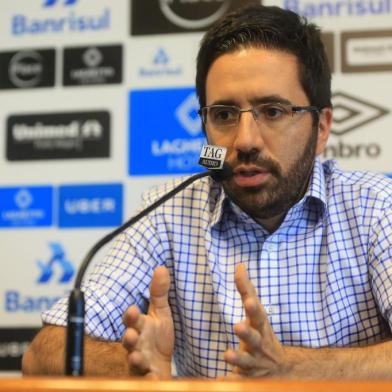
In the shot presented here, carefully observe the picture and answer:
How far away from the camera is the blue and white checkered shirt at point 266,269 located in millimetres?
1429

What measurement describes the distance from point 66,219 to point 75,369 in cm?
150

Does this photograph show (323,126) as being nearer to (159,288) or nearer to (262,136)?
(262,136)

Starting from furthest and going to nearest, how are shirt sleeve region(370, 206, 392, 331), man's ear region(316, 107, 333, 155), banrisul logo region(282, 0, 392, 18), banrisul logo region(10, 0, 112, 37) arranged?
banrisul logo region(10, 0, 112, 37), banrisul logo region(282, 0, 392, 18), man's ear region(316, 107, 333, 155), shirt sleeve region(370, 206, 392, 331)

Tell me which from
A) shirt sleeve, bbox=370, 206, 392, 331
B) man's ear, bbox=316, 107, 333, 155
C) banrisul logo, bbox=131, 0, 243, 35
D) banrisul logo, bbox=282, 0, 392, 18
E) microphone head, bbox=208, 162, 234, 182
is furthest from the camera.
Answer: banrisul logo, bbox=131, 0, 243, 35

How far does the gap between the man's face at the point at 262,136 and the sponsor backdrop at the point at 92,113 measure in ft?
2.27

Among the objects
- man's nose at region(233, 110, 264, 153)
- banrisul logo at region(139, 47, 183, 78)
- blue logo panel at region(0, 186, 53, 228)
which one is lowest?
blue logo panel at region(0, 186, 53, 228)

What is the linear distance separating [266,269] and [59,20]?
56.3 inches

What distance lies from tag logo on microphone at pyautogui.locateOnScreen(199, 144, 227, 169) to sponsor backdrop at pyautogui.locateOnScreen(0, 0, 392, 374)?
1081mm

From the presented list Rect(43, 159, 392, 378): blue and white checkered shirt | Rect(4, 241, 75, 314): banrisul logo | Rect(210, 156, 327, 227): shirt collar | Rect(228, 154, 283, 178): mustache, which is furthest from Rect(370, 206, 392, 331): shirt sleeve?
Rect(4, 241, 75, 314): banrisul logo

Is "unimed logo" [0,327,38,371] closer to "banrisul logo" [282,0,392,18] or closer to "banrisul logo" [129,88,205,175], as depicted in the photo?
"banrisul logo" [129,88,205,175]

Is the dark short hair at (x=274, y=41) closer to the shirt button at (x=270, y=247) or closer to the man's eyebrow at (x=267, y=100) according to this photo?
the man's eyebrow at (x=267, y=100)

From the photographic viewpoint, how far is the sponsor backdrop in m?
2.22

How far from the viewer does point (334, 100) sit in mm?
2180

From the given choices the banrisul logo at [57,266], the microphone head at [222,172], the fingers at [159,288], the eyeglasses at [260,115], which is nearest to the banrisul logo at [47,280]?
the banrisul logo at [57,266]
